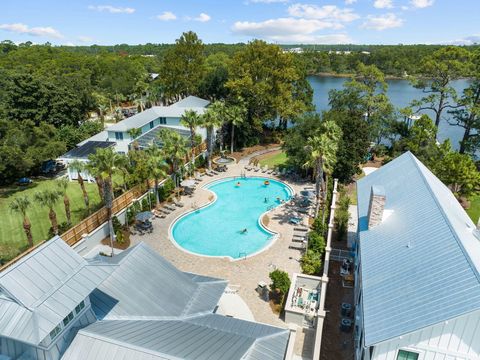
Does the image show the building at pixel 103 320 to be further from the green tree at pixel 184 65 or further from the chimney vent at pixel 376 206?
the green tree at pixel 184 65

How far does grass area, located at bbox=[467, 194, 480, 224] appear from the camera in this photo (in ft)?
115

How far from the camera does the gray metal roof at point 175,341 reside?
1339cm

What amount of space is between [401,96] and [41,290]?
11238 cm

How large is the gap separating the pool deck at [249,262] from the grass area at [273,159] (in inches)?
631

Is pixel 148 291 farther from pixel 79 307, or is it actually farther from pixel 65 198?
pixel 65 198

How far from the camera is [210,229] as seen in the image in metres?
34.9

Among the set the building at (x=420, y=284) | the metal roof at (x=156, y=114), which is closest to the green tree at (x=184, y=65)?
the metal roof at (x=156, y=114)

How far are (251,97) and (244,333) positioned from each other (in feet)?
147

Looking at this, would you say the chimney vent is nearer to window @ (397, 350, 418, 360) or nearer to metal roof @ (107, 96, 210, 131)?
A: window @ (397, 350, 418, 360)

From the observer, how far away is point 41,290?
44.4ft

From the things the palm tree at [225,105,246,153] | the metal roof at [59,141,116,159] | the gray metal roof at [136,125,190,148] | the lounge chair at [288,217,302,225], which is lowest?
the lounge chair at [288,217,302,225]

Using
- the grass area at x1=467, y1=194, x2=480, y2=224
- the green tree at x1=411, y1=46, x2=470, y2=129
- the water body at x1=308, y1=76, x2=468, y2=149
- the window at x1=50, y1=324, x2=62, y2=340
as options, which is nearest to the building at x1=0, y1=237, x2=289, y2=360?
the window at x1=50, y1=324, x2=62, y2=340

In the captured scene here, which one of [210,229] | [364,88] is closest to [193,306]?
[210,229]

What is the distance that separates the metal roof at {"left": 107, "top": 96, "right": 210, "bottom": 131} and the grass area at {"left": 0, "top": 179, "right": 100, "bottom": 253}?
10.6 m
